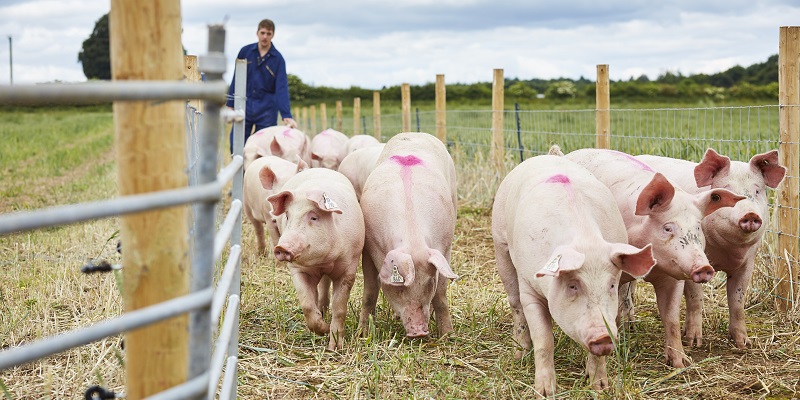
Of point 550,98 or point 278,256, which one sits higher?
point 550,98

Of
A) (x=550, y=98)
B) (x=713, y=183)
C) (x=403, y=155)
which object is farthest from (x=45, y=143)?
(x=550, y=98)

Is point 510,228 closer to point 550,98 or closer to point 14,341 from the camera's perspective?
point 14,341

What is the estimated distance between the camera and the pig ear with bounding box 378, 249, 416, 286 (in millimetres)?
4285

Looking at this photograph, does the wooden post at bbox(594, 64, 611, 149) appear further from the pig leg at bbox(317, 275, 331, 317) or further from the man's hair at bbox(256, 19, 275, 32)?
the man's hair at bbox(256, 19, 275, 32)

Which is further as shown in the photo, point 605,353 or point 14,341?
point 14,341

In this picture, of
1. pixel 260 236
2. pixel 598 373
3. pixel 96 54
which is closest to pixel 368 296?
pixel 598 373

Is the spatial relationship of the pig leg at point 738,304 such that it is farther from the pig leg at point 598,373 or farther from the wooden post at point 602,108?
the wooden post at point 602,108

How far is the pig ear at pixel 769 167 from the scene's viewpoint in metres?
4.52

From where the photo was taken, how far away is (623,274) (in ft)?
13.2

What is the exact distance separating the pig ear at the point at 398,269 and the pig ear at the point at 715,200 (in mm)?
1518

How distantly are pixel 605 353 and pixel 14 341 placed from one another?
305 cm

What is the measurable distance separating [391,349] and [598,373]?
3.81 feet

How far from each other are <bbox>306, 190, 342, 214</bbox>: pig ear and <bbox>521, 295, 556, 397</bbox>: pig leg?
109 centimetres

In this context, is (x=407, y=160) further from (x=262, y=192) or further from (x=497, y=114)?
(x=497, y=114)
